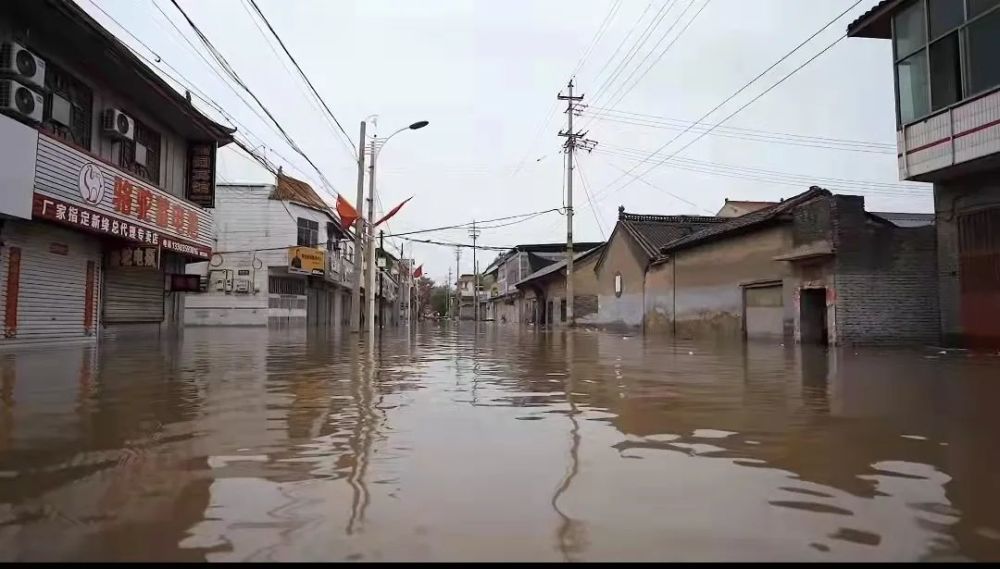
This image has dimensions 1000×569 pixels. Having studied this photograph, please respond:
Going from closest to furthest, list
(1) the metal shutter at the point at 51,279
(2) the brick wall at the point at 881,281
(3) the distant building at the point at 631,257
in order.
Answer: (1) the metal shutter at the point at 51,279 → (2) the brick wall at the point at 881,281 → (3) the distant building at the point at 631,257

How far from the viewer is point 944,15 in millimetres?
13445

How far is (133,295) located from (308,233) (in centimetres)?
1594

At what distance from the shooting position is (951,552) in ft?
8.09

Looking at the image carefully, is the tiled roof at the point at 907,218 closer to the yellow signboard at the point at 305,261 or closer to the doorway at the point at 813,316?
the doorway at the point at 813,316

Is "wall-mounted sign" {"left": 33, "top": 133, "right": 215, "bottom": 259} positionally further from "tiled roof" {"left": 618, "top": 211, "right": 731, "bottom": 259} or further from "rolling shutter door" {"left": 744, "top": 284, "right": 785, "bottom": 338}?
"tiled roof" {"left": 618, "top": 211, "right": 731, "bottom": 259}

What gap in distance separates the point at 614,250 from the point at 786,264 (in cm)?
1483

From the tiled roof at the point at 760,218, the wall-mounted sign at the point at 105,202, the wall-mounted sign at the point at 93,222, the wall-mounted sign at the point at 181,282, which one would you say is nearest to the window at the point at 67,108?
the wall-mounted sign at the point at 105,202

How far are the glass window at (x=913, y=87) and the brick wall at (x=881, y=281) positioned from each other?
7.07ft

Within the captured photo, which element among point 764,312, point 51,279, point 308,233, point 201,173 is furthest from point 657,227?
point 51,279

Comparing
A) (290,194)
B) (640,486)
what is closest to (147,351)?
(640,486)

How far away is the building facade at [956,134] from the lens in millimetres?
12492

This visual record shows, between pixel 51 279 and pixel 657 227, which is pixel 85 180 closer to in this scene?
pixel 51 279

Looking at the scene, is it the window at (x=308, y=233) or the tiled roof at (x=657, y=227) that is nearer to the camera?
the tiled roof at (x=657, y=227)

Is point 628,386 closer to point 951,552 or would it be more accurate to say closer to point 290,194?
point 951,552
